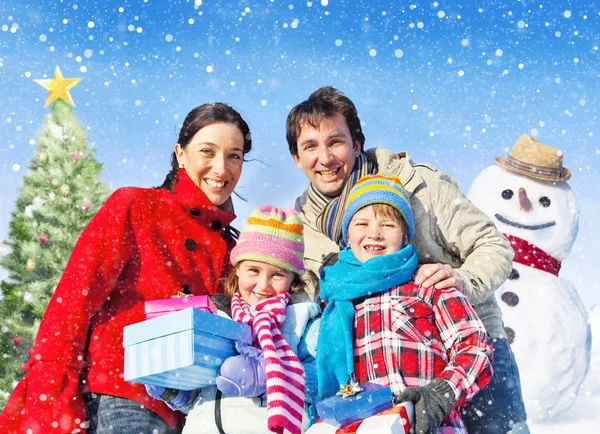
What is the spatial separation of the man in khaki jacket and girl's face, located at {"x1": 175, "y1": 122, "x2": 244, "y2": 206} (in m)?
0.39

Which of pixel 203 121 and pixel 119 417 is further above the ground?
pixel 203 121

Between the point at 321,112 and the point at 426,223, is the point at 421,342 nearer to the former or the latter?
the point at 426,223

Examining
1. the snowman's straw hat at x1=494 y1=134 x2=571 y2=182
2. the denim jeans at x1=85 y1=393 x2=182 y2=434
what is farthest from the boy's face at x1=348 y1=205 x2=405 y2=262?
the snowman's straw hat at x1=494 y1=134 x2=571 y2=182

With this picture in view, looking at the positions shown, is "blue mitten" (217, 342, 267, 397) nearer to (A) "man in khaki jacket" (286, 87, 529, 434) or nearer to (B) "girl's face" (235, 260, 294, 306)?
(B) "girl's face" (235, 260, 294, 306)

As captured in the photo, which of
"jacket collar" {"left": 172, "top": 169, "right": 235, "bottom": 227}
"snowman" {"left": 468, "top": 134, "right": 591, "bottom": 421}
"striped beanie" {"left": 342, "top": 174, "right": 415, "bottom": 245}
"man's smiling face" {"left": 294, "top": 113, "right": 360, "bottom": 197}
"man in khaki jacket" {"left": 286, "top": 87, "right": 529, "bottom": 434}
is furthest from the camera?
"snowman" {"left": 468, "top": 134, "right": 591, "bottom": 421}

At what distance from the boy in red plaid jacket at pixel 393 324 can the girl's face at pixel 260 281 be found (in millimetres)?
174

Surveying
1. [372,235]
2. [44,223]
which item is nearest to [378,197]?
[372,235]

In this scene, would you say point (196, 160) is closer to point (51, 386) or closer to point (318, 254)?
point (318, 254)

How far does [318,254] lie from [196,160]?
27.7 inches

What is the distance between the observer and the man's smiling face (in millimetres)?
3277

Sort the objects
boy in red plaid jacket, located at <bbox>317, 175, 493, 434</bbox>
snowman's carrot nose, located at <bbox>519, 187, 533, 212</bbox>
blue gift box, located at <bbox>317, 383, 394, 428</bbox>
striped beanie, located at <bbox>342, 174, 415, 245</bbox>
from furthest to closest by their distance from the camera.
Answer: snowman's carrot nose, located at <bbox>519, 187, 533, 212</bbox>, striped beanie, located at <bbox>342, 174, 415, 245</bbox>, boy in red plaid jacket, located at <bbox>317, 175, 493, 434</bbox>, blue gift box, located at <bbox>317, 383, 394, 428</bbox>

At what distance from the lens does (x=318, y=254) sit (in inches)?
128

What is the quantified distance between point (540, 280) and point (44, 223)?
7.22 meters

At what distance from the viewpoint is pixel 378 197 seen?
2789mm
